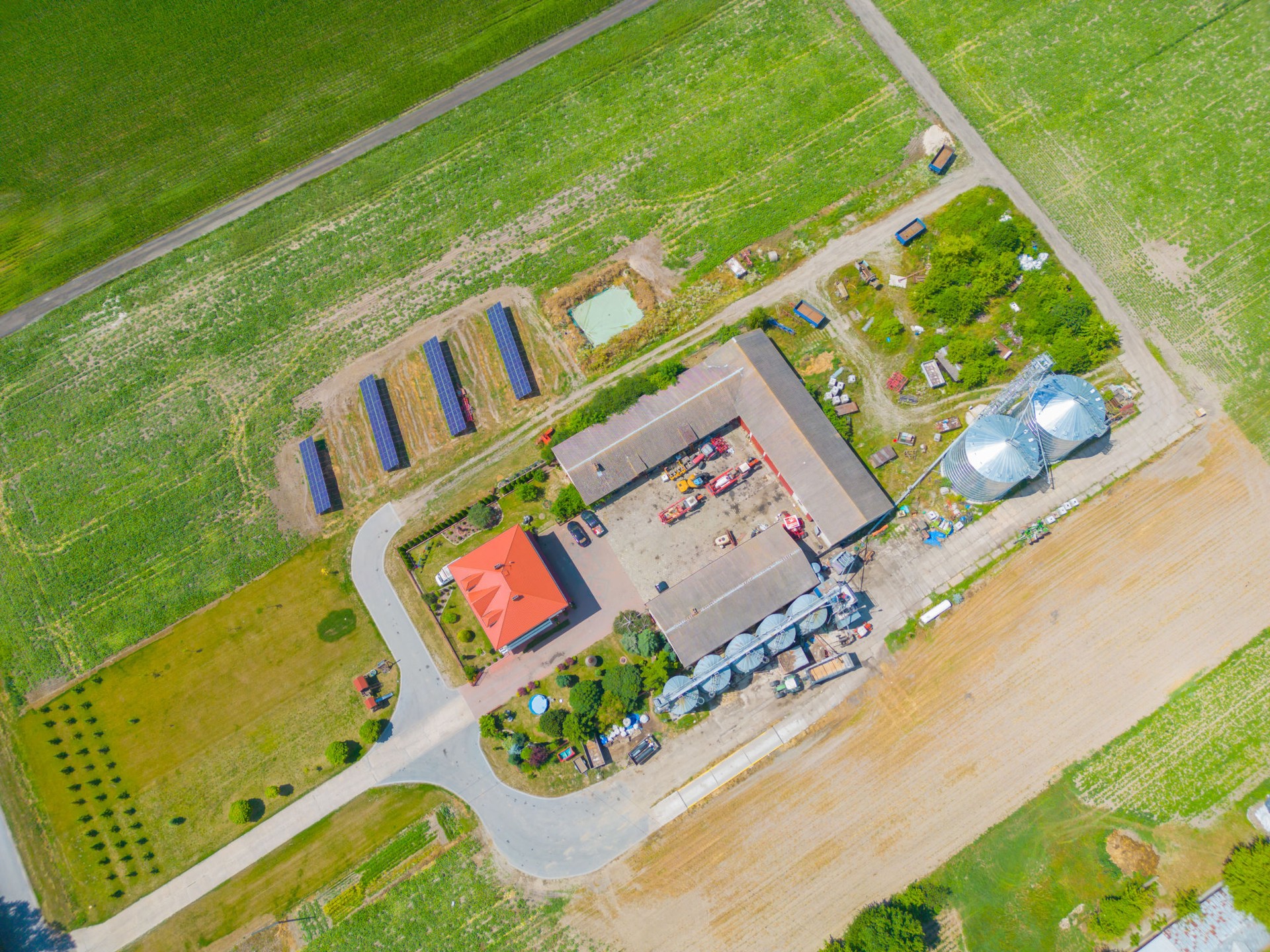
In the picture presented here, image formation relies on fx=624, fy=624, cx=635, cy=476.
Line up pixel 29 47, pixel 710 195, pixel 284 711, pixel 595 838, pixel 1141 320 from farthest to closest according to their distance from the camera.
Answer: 1. pixel 29 47
2. pixel 710 195
3. pixel 1141 320
4. pixel 284 711
5. pixel 595 838

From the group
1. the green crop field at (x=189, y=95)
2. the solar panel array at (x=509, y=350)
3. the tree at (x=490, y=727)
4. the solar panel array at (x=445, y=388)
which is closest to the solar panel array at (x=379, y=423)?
the solar panel array at (x=445, y=388)

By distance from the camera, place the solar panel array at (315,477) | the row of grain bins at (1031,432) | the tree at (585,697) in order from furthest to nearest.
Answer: the solar panel array at (315,477) → the tree at (585,697) → the row of grain bins at (1031,432)

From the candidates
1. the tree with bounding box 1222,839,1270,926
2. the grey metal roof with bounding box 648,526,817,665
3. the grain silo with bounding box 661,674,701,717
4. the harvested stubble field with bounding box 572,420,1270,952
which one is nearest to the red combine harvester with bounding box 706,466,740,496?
the grey metal roof with bounding box 648,526,817,665

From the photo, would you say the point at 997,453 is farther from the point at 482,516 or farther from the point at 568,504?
the point at 482,516

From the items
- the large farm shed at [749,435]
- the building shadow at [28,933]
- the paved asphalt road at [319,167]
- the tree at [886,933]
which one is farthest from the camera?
the paved asphalt road at [319,167]

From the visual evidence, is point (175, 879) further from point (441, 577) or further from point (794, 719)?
point (794, 719)

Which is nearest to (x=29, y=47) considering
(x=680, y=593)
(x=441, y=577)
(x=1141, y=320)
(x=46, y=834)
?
(x=441, y=577)

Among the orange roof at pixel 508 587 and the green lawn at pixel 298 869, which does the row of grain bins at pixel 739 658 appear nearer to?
the orange roof at pixel 508 587
